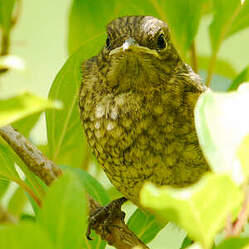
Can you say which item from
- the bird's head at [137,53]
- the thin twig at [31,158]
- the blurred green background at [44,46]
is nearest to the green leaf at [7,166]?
the thin twig at [31,158]

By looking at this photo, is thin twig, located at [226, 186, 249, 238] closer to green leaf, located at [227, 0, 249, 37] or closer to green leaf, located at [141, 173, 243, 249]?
green leaf, located at [141, 173, 243, 249]

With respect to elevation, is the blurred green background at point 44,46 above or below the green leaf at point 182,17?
below

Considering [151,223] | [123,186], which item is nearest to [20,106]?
[151,223]

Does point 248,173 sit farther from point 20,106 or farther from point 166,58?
point 166,58

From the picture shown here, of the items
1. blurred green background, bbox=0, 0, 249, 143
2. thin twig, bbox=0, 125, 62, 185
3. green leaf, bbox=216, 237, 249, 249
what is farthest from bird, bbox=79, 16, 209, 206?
green leaf, bbox=216, 237, 249, 249

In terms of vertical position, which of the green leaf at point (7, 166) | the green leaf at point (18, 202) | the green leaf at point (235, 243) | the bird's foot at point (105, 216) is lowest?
the bird's foot at point (105, 216)

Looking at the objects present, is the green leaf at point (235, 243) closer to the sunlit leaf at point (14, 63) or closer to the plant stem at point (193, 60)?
the sunlit leaf at point (14, 63)

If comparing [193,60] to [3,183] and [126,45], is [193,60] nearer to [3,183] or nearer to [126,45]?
[126,45]
